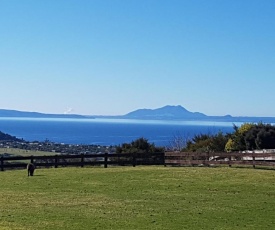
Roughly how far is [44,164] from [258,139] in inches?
737

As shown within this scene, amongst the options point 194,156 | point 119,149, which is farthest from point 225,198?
point 119,149

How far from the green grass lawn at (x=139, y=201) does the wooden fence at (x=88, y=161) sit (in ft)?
21.9

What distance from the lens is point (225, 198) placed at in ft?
64.7

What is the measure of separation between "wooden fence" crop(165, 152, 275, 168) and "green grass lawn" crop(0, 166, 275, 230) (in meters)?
5.46

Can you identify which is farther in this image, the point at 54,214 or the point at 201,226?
the point at 54,214

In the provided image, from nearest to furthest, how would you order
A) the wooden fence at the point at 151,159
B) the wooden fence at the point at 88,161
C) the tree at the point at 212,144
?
the wooden fence at the point at 151,159 → the wooden fence at the point at 88,161 → the tree at the point at 212,144

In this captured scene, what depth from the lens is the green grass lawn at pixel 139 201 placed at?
14.6 m

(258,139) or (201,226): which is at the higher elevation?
(258,139)

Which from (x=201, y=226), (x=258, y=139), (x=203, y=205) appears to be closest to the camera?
(x=201, y=226)

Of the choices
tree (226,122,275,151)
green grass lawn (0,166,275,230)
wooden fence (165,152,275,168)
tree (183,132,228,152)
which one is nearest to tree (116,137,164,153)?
tree (183,132,228,152)

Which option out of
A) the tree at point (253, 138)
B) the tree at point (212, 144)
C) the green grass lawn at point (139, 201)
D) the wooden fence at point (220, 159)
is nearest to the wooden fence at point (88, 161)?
the wooden fence at point (220, 159)

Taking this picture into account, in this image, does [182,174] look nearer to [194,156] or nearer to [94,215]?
[194,156]

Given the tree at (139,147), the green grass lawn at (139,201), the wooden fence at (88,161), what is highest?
the tree at (139,147)

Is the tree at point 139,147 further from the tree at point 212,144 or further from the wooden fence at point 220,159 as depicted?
the wooden fence at point 220,159
